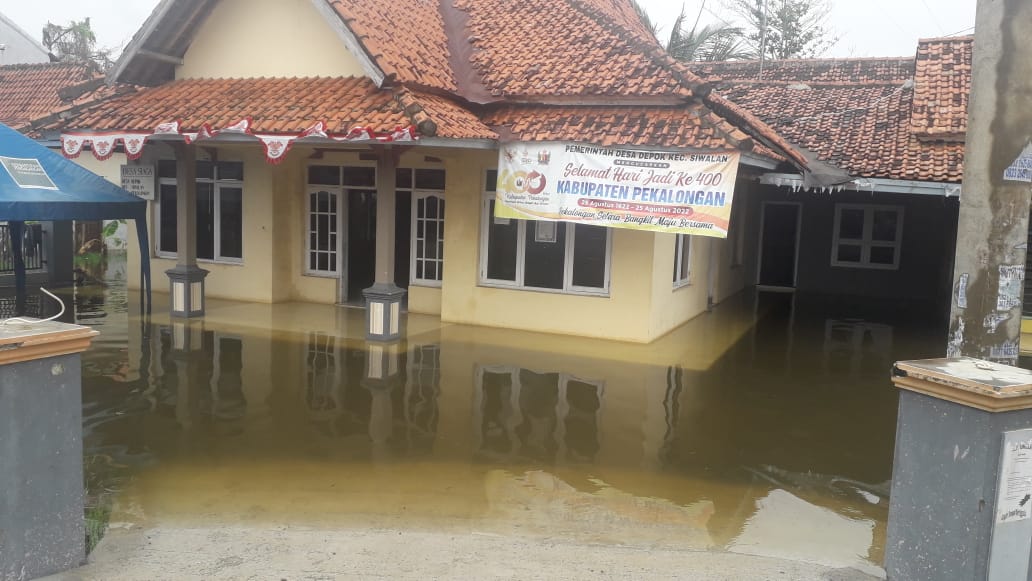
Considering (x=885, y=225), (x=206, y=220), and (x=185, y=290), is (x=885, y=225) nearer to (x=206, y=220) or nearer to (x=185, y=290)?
(x=206, y=220)

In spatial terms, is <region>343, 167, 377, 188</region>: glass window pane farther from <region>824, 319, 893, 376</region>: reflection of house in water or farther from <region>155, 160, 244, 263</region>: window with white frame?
<region>824, 319, 893, 376</region>: reflection of house in water

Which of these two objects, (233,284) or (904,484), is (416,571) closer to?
(904,484)

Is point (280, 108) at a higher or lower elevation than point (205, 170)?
higher

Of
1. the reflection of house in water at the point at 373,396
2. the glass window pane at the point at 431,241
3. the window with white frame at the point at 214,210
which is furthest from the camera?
the window with white frame at the point at 214,210

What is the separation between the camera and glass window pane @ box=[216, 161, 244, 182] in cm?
1363

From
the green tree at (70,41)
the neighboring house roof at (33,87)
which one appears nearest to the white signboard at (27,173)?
the neighboring house roof at (33,87)

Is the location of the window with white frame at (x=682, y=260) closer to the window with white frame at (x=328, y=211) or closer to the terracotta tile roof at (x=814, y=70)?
the window with white frame at (x=328, y=211)

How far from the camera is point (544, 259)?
11.8 metres

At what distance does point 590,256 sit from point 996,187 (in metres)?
7.37

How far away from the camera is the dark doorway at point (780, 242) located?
62.7 feet

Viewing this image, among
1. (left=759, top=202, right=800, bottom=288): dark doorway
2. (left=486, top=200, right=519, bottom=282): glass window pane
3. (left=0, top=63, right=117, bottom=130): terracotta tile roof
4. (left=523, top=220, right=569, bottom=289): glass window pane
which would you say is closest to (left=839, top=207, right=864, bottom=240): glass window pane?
(left=759, top=202, right=800, bottom=288): dark doorway

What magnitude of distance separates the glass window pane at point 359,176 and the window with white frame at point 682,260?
16.5ft

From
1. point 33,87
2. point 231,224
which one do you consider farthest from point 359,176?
point 33,87

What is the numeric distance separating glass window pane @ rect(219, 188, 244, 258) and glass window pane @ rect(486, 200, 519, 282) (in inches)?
180
